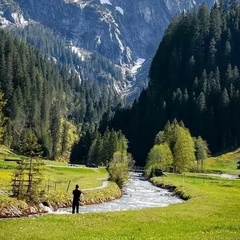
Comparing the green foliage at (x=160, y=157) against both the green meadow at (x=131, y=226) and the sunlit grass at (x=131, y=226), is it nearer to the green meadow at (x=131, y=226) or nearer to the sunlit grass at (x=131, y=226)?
the green meadow at (x=131, y=226)

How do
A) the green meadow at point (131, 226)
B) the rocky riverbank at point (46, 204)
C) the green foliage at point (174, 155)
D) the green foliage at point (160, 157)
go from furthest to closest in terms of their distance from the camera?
1. the green foliage at point (174, 155)
2. the green foliage at point (160, 157)
3. the rocky riverbank at point (46, 204)
4. the green meadow at point (131, 226)

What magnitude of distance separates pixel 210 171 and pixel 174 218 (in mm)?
123841

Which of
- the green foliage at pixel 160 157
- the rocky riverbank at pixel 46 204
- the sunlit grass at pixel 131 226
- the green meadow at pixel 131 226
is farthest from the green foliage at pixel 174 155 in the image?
the sunlit grass at pixel 131 226

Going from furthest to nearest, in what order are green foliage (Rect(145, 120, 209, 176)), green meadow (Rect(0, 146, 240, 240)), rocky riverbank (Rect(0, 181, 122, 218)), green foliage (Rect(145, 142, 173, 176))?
green foliage (Rect(145, 120, 209, 176)) < green foliage (Rect(145, 142, 173, 176)) < rocky riverbank (Rect(0, 181, 122, 218)) < green meadow (Rect(0, 146, 240, 240))

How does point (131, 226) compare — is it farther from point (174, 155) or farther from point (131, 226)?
point (174, 155)

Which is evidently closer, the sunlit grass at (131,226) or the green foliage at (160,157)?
the sunlit grass at (131,226)

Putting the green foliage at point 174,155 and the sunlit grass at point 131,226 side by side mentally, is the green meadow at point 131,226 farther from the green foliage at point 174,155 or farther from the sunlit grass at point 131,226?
the green foliage at point 174,155

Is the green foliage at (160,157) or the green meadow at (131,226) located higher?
the green foliage at (160,157)

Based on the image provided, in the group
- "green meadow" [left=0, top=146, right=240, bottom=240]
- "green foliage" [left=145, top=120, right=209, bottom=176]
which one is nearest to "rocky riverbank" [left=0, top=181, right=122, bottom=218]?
"green meadow" [left=0, top=146, right=240, bottom=240]

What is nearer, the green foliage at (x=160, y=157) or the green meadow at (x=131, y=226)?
the green meadow at (x=131, y=226)

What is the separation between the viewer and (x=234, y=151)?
652ft

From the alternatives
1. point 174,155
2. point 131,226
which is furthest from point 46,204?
point 174,155

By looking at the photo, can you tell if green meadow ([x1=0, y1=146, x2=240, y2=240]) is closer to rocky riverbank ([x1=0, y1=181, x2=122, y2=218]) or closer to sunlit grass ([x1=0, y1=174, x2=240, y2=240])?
sunlit grass ([x1=0, y1=174, x2=240, y2=240])

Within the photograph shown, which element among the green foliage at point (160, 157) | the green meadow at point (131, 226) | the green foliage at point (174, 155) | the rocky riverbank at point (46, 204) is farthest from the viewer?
the green foliage at point (174, 155)
